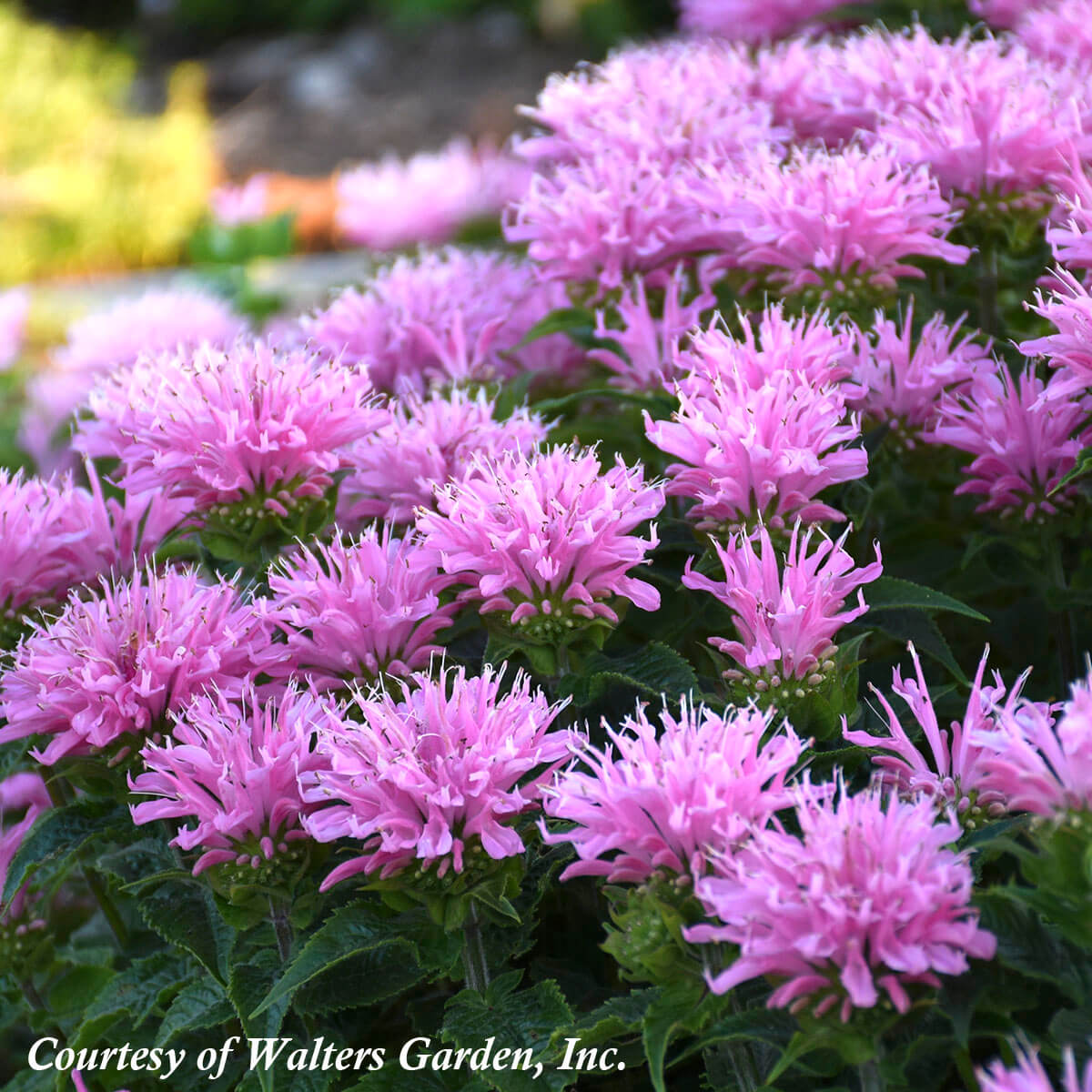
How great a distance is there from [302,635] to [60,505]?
1.15ft

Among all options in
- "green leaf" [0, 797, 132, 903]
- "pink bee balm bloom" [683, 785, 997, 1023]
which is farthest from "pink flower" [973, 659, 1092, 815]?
"green leaf" [0, 797, 132, 903]

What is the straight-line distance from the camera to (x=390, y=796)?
96 centimetres

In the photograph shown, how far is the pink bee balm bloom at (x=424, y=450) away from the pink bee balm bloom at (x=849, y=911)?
551 mm

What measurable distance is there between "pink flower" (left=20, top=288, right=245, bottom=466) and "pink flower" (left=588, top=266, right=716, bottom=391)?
0.81 m

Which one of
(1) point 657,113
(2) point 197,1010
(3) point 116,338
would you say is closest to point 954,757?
(2) point 197,1010

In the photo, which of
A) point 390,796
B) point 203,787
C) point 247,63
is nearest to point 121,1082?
point 203,787

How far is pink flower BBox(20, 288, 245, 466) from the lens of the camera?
6.98 feet

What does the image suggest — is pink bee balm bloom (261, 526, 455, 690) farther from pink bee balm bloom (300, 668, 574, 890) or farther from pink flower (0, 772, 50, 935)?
pink flower (0, 772, 50, 935)

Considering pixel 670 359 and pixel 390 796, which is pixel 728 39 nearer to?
pixel 670 359

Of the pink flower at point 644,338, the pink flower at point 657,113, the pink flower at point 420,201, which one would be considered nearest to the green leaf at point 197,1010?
the pink flower at point 644,338

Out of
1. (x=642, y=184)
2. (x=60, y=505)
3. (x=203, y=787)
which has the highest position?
(x=642, y=184)

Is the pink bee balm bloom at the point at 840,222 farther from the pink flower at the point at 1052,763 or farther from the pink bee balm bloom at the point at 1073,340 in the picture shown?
the pink flower at the point at 1052,763

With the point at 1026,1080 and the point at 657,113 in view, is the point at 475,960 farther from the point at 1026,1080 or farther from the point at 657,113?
the point at 657,113

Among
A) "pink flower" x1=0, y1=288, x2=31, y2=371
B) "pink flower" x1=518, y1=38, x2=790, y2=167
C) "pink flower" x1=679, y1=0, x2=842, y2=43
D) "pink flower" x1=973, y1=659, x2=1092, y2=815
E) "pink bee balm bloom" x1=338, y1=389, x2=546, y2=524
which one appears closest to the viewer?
"pink flower" x1=973, y1=659, x2=1092, y2=815
